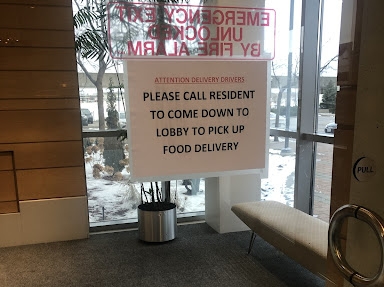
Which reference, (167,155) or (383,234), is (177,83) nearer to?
(167,155)

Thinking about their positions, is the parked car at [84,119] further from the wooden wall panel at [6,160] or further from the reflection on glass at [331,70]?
the reflection on glass at [331,70]

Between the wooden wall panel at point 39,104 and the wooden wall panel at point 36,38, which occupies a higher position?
the wooden wall panel at point 36,38

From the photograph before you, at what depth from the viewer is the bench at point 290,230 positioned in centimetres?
196

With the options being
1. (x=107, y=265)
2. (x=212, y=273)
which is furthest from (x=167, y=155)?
(x=107, y=265)

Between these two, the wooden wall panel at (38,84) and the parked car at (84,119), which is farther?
the parked car at (84,119)

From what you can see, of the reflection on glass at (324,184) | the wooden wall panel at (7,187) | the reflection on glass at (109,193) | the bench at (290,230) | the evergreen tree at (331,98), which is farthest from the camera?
the reflection on glass at (109,193)

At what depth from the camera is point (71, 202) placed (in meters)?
3.31

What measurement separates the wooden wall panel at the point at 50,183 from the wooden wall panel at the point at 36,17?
1445mm

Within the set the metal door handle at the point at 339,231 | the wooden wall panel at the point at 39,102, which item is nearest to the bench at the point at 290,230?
the metal door handle at the point at 339,231

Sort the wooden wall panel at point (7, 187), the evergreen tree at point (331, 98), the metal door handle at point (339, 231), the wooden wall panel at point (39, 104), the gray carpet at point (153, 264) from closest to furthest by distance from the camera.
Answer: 1. the metal door handle at point (339, 231)
2. the evergreen tree at point (331, 98)
3. the gray carpet at point (153, 264)
4. the wooden wall panel at point (39, 104)
5. the wooden wall panel at point (7, 187)

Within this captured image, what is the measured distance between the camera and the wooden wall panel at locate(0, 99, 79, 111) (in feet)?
9.95

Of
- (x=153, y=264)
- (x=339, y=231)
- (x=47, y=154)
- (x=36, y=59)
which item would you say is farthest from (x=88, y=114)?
(x=339, y=231)

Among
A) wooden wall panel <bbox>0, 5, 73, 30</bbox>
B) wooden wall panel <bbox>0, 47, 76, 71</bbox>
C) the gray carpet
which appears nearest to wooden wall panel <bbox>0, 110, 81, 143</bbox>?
wooden wall panel <bbox>0, 47, 76, 71</bbox>

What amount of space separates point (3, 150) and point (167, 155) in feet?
8.46
